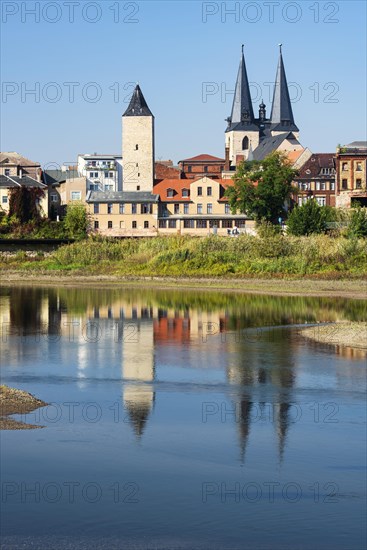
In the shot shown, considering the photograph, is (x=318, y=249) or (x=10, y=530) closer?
(x=10, y=530)

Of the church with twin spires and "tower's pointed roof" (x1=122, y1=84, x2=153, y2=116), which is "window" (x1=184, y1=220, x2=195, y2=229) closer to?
"tower's pointed roof" (x1=122, y1=84, x2=153, y2=116)

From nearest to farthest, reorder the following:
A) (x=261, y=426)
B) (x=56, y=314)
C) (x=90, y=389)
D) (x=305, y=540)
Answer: (x=305, y=540)
(x=261, y=426)
(x=90, y=389)
(x=56, y=314)

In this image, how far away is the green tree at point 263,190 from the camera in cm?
8731

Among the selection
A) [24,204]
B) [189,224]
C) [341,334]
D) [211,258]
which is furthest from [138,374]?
[24,204]

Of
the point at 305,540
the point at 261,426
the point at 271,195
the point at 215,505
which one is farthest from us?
the point at 271,195

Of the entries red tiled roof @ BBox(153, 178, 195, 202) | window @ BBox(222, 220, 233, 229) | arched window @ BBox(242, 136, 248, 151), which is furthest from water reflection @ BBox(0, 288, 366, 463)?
arched window @ BBox(242, 136, 248, 151)

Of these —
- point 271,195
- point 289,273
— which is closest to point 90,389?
point 289,273

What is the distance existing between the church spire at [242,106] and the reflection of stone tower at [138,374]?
95441 mm

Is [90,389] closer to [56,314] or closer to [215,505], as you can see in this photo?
[215,505]

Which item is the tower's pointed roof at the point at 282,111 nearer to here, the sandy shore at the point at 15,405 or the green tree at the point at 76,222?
the green tree at the point at 76,222

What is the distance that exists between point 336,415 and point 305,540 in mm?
7550

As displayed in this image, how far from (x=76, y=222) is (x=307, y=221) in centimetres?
2429

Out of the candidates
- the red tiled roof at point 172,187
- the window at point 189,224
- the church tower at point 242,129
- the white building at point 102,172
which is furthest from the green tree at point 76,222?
the church tower at point 242,129

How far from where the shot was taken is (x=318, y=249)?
219ft
